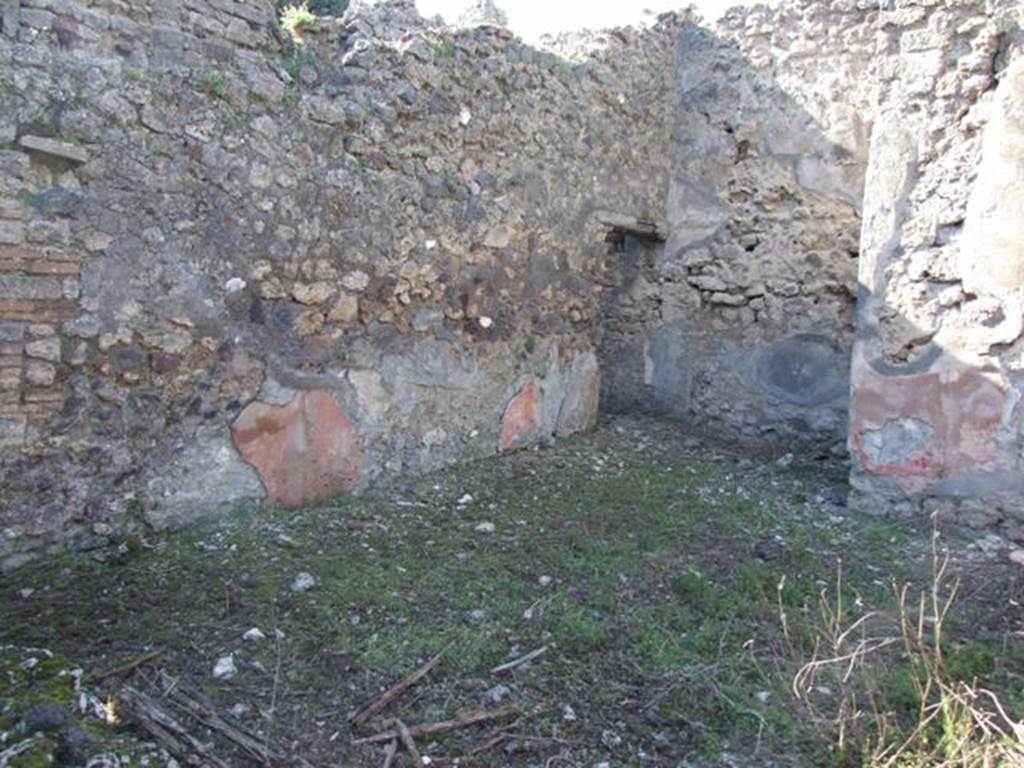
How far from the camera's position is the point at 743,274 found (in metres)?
5.29

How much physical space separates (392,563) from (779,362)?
3034 mm

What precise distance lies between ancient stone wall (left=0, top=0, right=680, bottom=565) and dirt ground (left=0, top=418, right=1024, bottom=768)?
0.30m

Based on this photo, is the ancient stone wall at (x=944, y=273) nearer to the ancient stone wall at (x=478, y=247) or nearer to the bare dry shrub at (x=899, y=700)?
the ancient stone wall at (x=478, y=247)

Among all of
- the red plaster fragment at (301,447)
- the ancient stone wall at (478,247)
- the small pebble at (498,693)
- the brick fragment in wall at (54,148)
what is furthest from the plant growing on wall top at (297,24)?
the small pebble at (498,693)

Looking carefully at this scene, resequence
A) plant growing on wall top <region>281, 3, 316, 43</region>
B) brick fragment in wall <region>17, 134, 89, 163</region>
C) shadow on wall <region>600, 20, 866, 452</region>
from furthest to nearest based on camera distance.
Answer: shadow on wall <region>600, 20, 866, 452</region>, plant growing on wall top <region>281, 3, 316, 43</region>, brick fragment in wall <region>17, 134, 89, 163</region>

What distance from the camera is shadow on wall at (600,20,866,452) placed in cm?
504

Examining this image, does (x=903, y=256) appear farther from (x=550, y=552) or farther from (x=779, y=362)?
(x=550, y=552)

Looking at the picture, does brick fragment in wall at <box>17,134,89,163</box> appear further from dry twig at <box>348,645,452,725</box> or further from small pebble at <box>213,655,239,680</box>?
dry twig at <box>348,645,452,725</box>

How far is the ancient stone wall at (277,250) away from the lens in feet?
9.02

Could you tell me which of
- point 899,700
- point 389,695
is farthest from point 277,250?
point 899,700

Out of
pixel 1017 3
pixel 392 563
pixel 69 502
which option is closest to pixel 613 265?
pixel 1017 3

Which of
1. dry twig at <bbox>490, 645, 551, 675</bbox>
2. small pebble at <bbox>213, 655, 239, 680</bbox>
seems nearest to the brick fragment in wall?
small pebble at <bbox>213, 655, 239, 680</bbox>

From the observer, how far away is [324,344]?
352 cm

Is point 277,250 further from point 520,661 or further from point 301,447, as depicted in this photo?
point 520,661
